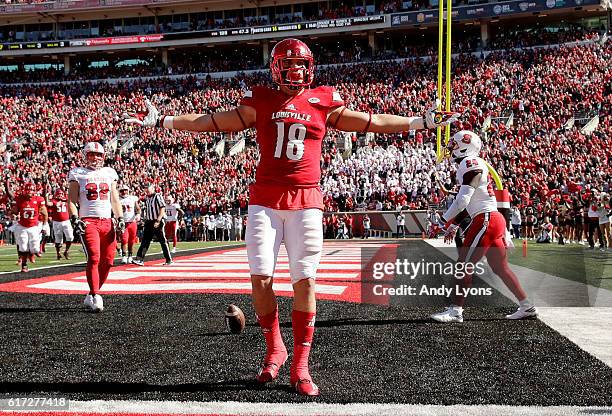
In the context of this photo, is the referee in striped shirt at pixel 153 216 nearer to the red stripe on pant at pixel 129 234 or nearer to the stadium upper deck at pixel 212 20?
the red stripe on pant at pixel 129 234

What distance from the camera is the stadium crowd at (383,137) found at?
2514 cm

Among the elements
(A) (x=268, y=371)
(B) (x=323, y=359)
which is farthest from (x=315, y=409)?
(B) (x=323, y=359)

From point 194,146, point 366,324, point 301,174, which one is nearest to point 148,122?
point 301,174

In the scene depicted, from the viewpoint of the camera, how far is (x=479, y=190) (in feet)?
19.2

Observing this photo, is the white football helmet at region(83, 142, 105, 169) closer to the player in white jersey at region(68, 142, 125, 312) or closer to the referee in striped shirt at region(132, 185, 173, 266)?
the player in white jersey at region(68, 142, 125, 312)

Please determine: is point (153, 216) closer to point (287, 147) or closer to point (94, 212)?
point (94, 212)

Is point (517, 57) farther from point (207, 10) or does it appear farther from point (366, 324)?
point (366, 324)

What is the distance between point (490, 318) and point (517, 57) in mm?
33079

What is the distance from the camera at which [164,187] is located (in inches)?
1209

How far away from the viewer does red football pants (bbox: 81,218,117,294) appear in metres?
6.52

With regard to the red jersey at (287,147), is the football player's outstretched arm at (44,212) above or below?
below

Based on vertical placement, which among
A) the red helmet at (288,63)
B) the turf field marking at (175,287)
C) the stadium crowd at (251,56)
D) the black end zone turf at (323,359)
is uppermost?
the stadium crowd at (251,56)

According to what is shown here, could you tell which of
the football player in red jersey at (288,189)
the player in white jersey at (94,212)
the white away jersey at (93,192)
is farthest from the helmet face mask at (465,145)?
the player in white jersey at (94,212)

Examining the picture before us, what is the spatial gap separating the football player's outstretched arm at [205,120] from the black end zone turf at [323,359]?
148 centimetres
